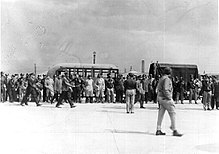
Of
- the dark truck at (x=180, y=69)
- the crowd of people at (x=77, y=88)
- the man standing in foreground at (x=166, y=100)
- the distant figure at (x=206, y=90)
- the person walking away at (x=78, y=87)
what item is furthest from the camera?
the dark truck at (x=180, y=69)

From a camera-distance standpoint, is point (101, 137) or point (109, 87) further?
point (109, 87)

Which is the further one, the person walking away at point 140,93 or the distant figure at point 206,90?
the person walking away at point 140,93

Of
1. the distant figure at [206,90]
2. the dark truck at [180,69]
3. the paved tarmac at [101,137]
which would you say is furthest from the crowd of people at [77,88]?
the dark truck at [180,69]

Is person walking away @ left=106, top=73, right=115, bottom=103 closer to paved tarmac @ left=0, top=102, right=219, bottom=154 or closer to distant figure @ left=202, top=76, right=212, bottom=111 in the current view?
distant figure @ left=202, top=76, right=212, bottom=111

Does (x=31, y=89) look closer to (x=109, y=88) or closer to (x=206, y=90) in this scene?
(x=109, y=88)

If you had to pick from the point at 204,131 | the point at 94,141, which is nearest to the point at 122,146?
the point at 94,141

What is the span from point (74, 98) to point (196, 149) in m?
11.1

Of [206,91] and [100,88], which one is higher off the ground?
[206,91]

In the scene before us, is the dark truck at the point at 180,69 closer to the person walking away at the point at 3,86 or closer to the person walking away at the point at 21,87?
the person walking away at the point at 21,87

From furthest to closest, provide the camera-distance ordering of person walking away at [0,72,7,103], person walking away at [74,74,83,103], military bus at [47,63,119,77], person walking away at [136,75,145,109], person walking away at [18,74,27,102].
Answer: military bus at [47,63,119,77]
person walking away at [74,74,83,103]
person walking away at [18,74,27,102]
person walking away at [0,72,7,103]
person walking away at [136,75,145,109]

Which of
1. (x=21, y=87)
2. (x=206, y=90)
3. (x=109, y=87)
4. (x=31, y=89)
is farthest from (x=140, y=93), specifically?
(x=21, y=87)

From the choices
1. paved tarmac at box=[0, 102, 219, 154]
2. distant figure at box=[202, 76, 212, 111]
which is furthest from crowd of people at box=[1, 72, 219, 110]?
paved tarmac at box=[0, 102, 219, 154]

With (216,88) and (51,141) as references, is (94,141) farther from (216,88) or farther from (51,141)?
(216,88)

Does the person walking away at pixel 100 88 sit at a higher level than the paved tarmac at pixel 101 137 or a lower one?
higher
